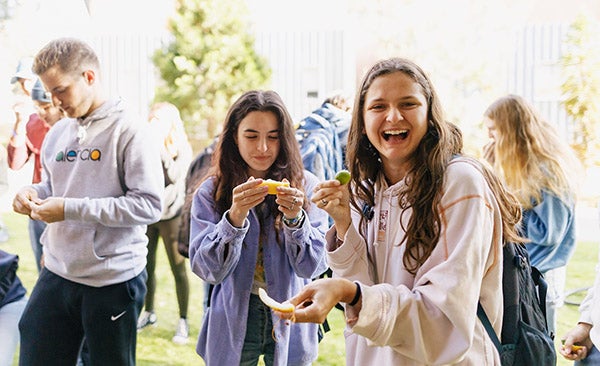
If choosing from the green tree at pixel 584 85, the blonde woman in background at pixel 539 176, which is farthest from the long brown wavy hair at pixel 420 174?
the green tree at pixel 584 85

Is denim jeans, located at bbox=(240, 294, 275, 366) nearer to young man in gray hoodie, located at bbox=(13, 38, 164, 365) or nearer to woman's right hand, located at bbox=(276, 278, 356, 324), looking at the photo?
young man in gray hoodie, located at bbox=(13, 38, 164, 365)

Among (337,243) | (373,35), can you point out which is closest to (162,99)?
(373,35)

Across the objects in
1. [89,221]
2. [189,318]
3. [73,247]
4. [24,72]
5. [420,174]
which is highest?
[24,72]

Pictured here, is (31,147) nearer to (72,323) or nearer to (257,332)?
(72,323)

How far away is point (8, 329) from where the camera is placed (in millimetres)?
2539

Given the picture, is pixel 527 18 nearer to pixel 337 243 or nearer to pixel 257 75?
pixel 257 75

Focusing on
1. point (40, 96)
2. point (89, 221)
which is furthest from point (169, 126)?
point (89, 221)

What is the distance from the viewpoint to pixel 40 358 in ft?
8.18

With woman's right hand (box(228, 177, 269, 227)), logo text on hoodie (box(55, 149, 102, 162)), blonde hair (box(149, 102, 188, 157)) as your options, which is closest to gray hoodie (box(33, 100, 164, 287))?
logo text on hoodie (box(55, 149, 102, 162))

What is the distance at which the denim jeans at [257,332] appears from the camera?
229cm

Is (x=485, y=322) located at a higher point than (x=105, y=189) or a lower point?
lower

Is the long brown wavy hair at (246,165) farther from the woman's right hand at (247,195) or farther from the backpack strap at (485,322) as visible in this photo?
the backpack strap at (485,322)

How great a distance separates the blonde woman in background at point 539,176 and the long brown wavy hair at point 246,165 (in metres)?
1.31

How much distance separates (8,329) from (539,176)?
249 cm
